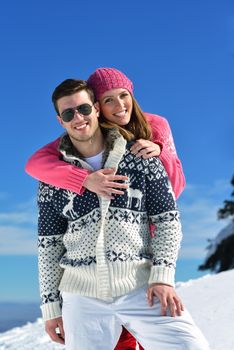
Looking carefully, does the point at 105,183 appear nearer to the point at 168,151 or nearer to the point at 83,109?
the point at 83,109

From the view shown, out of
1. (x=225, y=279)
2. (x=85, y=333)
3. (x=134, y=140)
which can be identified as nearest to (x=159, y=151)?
(x=134, y=140)

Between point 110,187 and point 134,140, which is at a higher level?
point 134,140

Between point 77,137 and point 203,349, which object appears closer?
point 203,349

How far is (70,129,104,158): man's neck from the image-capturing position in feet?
8.52

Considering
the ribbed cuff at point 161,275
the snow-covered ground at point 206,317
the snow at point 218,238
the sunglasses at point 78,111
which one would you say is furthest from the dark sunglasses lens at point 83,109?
the snow at point 218,238

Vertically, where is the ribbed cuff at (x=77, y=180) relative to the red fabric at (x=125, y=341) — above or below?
above

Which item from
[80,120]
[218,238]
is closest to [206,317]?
[80,120]

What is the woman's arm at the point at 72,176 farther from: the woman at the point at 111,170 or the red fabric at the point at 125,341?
the red fabric at the point at 125,341

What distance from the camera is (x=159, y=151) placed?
264 cm

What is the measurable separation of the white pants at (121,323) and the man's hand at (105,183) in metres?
0.44

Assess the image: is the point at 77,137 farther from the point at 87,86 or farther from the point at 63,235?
the point at 63,235

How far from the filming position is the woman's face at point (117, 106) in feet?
8.83

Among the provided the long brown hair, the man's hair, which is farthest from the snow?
the man's hair

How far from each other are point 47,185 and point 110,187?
14.6 inches
